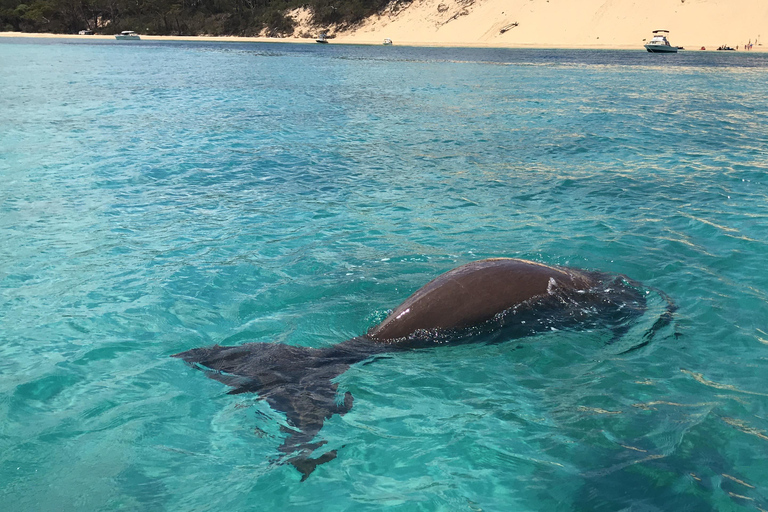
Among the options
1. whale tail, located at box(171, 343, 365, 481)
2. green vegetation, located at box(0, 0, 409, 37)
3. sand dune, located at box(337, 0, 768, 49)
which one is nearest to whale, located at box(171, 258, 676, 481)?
whale tail, located at box(171, 343, 365, 481)

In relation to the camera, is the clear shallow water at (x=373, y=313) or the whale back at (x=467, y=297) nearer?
the clear shallow water at (x=373, y=313)

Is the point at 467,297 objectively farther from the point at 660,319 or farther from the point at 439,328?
the point at 660,319

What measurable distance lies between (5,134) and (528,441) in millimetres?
16966

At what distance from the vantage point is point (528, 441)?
13.8 feet

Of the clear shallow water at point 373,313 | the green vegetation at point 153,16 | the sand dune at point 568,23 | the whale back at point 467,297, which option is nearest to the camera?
the clear shallow water at point 373,313

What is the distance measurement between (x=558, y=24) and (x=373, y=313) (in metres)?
86.6

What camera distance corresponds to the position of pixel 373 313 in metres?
6.21

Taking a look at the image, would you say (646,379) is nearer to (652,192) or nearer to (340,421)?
(340,421)

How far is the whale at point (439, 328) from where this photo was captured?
457cm

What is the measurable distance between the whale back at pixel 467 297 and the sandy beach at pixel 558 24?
7414 centimetres

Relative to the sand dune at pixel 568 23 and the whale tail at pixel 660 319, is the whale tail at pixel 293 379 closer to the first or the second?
the whale tail at pixel 660 319

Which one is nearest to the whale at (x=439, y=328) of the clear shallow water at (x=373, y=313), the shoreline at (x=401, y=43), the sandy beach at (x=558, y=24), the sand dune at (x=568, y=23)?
the clear shallow water at (x=373, y=313)

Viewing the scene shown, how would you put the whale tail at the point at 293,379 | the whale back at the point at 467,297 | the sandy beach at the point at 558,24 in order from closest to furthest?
the whale tail at the point at 293,379
the whale back at the point at 467,297
the sandy beach at the point at 558,24

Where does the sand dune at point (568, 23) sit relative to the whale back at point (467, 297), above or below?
above
